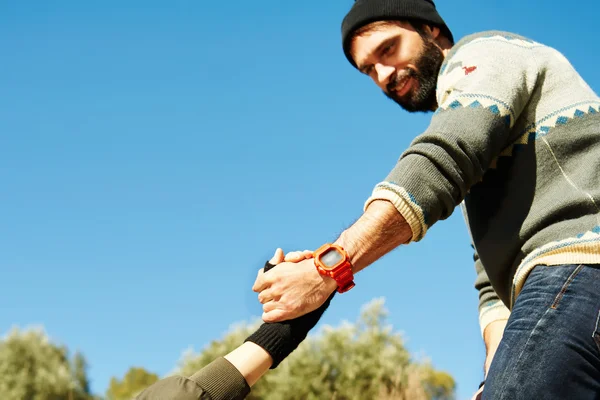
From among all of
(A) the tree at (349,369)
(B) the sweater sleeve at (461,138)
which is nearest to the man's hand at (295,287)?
(B) the sweater sleeve at (461,138)

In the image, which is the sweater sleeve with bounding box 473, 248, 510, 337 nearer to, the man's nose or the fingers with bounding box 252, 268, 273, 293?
the man's nose

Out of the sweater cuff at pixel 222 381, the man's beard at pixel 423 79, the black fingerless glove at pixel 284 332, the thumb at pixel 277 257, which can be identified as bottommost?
the sweater cuff at pixel 222 381

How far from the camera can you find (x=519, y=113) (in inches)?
88.3

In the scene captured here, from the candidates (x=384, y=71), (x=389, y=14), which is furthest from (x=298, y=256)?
(x=389, y=14)

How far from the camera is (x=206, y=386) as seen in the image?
2.27 m

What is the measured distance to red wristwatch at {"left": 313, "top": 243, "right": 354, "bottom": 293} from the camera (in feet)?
6.60

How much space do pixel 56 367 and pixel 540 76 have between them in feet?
74.0

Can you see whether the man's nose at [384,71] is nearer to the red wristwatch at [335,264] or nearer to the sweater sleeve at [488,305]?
the sweater sleeve at [488,305]

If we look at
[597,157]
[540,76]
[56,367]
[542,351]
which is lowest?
[542,351]

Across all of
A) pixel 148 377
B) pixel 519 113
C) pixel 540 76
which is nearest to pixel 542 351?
pixel 519 113

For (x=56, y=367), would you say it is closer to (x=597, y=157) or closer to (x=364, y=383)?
(x=364, y=383)

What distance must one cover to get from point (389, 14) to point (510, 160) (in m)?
1.71

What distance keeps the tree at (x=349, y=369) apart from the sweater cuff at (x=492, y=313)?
54.8 ft

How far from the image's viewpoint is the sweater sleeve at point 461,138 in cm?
201
